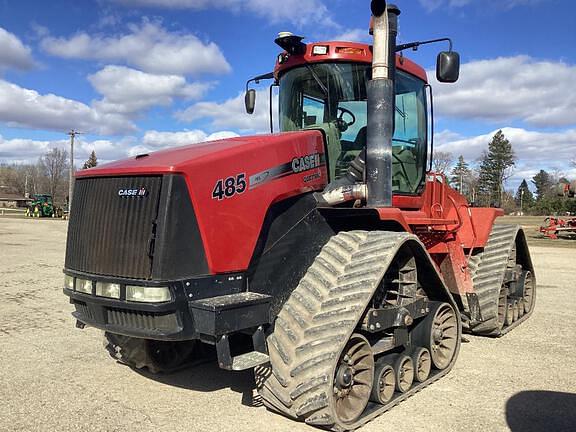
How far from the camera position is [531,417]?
442cm

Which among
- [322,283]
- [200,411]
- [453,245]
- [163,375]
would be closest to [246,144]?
[322,283]

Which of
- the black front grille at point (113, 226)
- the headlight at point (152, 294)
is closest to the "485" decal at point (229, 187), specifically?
the black front grille at point (113, 226)

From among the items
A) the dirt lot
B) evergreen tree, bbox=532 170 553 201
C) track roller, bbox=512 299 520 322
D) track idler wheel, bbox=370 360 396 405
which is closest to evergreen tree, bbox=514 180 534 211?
evergreen tree, bbox=532 170 553 201

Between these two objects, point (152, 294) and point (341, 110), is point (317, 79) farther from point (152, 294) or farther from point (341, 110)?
point (152, 294)

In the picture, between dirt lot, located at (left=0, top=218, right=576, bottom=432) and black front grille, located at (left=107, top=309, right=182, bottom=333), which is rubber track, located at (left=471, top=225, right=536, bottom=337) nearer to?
dirt lot, located at (left=0, top=218, right=576, bottom=432)

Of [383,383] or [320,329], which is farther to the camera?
[383,383]

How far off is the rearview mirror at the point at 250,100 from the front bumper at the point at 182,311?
9.98 feet

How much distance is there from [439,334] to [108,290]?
3.28 m

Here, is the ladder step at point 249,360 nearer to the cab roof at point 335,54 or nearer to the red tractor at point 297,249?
the red tractor at point 297,249

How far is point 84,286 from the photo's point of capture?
4062mm

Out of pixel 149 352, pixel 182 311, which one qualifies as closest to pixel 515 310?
pixel 149 352

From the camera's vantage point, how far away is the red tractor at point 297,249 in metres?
3.70

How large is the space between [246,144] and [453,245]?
3221mm

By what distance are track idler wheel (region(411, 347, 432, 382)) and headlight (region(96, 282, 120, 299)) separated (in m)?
2.79
